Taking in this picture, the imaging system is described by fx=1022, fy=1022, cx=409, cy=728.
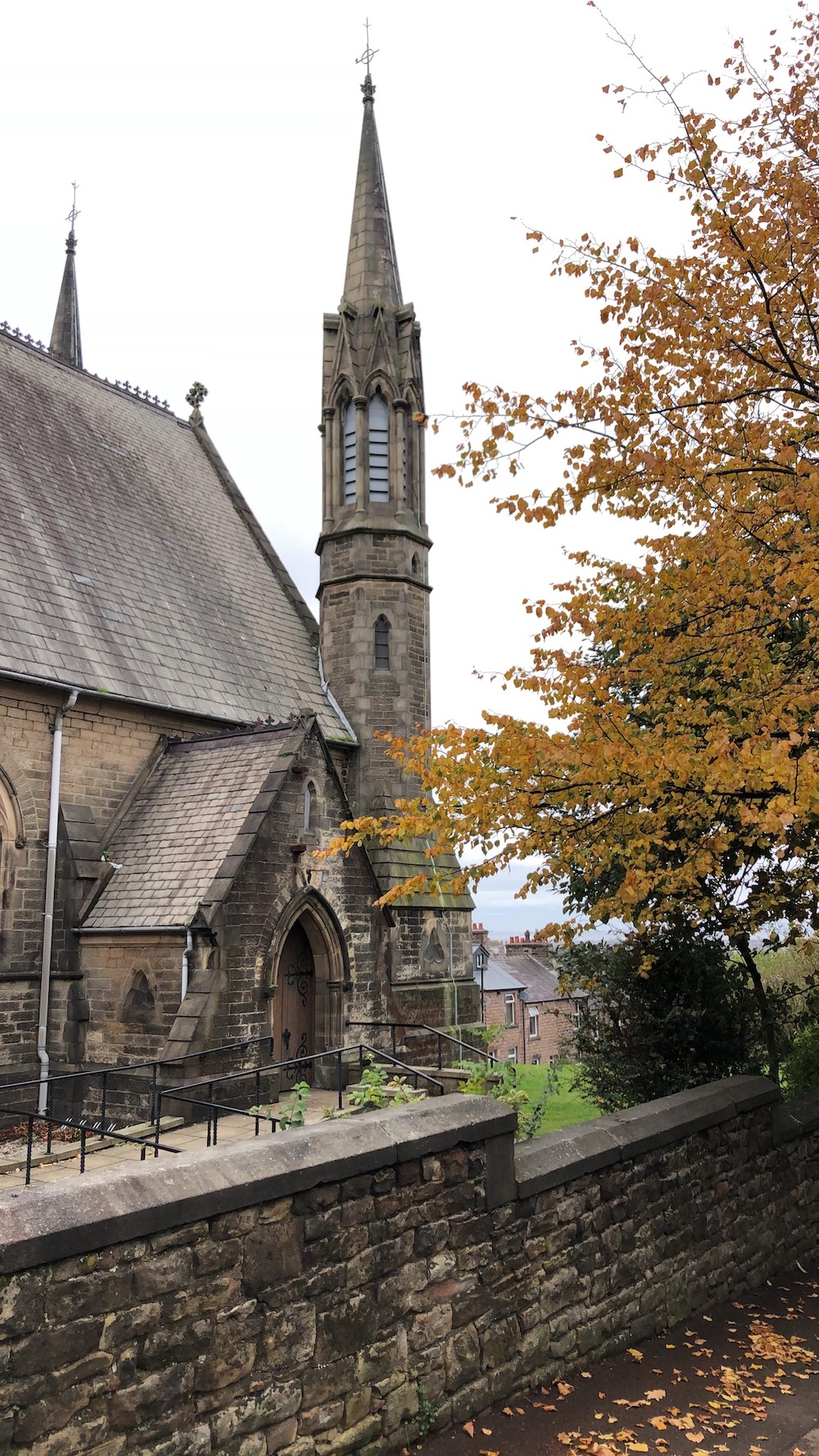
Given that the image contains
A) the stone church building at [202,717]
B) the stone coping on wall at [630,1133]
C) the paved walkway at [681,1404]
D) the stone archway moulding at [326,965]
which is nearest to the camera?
the paved walkway at [681,1404]

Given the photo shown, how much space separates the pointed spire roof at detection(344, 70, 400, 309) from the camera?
22.0m

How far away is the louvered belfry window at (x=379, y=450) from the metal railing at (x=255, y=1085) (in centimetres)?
1137

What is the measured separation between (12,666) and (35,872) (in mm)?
2833

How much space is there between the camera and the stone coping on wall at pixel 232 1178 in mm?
3928

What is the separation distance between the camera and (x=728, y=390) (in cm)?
858

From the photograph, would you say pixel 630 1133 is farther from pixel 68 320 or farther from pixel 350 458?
pixel 68 320

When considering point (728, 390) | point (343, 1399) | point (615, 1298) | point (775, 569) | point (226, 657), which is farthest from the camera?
point (226, 657)

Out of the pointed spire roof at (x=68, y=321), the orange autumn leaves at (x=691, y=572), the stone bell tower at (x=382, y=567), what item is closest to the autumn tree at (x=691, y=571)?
the orange autumn leaves at (x=691, y=572)

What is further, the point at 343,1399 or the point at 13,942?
the point at 13,942

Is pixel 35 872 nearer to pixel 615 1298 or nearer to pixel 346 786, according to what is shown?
pixel 346 786

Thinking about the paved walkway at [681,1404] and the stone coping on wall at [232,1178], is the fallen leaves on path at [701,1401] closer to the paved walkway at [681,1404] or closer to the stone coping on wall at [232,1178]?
the paved walkway at [681,1404]

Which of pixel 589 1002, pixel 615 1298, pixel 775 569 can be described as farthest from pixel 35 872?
pixel 775 569

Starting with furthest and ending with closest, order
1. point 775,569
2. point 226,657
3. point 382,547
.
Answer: point 382,547, point 226,657, point 775,569

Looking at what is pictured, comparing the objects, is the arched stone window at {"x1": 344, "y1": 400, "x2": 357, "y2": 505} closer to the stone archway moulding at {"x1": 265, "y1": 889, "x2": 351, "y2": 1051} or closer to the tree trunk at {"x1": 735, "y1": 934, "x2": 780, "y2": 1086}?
the stone archway moulding at {"x1": 265, "y1": 889, "x2": 351, "y2": 1051}
